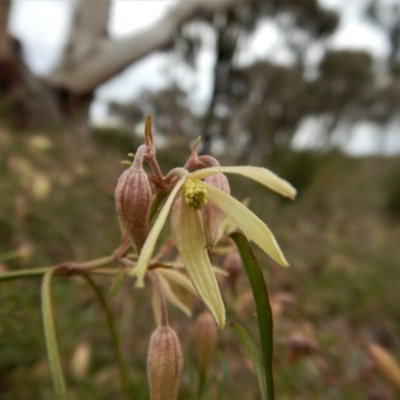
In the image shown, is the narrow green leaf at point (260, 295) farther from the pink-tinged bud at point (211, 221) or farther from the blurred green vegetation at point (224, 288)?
the blurred green vegetation at point (224, 288)

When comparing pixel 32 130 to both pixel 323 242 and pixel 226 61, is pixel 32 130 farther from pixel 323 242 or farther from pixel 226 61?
pixel 226 61

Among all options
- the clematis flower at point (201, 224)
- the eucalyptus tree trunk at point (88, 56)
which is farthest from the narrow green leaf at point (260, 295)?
the eucalyptus tree trunk at point (88, 56)

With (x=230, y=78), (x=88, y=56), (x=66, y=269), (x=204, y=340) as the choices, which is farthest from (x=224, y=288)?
(x=230, y=78)

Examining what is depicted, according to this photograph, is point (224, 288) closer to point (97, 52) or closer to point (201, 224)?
point (201, 224)

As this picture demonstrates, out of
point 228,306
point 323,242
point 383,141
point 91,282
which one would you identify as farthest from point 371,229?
point 383,141

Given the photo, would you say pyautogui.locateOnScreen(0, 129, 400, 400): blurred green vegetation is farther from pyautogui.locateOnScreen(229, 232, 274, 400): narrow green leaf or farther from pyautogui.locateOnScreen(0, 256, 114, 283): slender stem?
pyautogui.locateOnScreen(229, 232, 274, 400): narrow green leaf

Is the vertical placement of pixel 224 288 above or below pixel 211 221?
below
